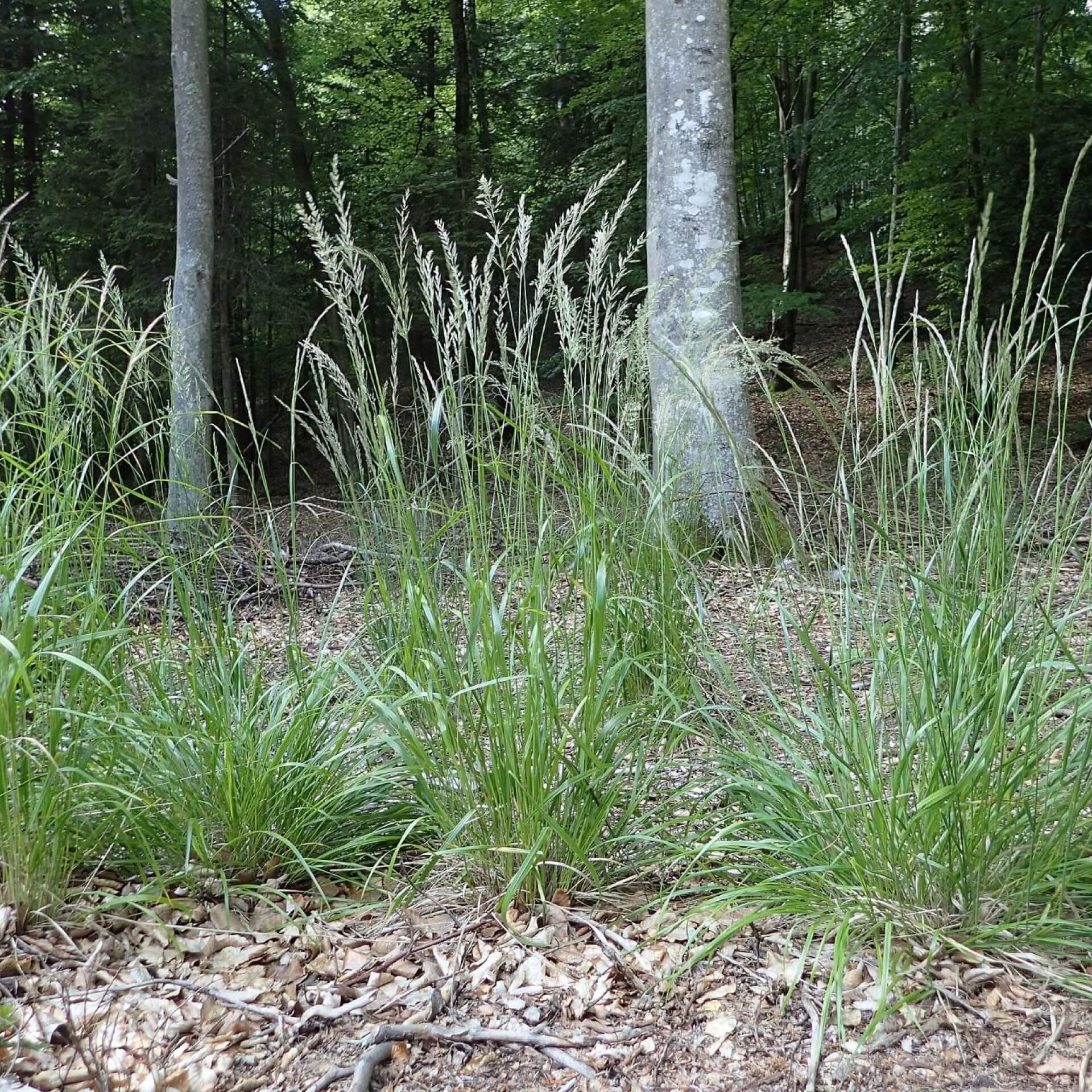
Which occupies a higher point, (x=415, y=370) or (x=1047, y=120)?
(x=1047, y=120)

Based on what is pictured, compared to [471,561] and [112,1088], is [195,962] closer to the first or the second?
[112,1088]

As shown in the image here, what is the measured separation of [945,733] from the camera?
134 centimetres

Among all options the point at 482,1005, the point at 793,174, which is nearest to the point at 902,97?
the point at 793,174

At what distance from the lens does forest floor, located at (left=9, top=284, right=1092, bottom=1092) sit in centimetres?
126

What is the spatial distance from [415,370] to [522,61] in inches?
509

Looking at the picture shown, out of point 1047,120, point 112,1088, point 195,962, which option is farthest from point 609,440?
point 1047,120

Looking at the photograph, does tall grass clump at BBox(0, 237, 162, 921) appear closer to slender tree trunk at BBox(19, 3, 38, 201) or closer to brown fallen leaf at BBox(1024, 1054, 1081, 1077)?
brown fallen leaf at BBox(1024, 1054, 1081, 1077)

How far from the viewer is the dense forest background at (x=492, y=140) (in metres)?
7.89

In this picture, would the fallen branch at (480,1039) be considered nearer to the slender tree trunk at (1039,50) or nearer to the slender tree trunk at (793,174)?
the slender tree trunk at (793,174)

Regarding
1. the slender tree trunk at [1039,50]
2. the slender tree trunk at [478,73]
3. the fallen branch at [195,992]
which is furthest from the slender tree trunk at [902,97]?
the fallen branch at [195,992]

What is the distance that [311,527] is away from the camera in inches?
263

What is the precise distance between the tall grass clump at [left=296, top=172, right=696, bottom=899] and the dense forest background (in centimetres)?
607

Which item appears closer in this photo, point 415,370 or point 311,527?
point 415,370

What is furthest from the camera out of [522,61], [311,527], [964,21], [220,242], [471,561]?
[522,61]
